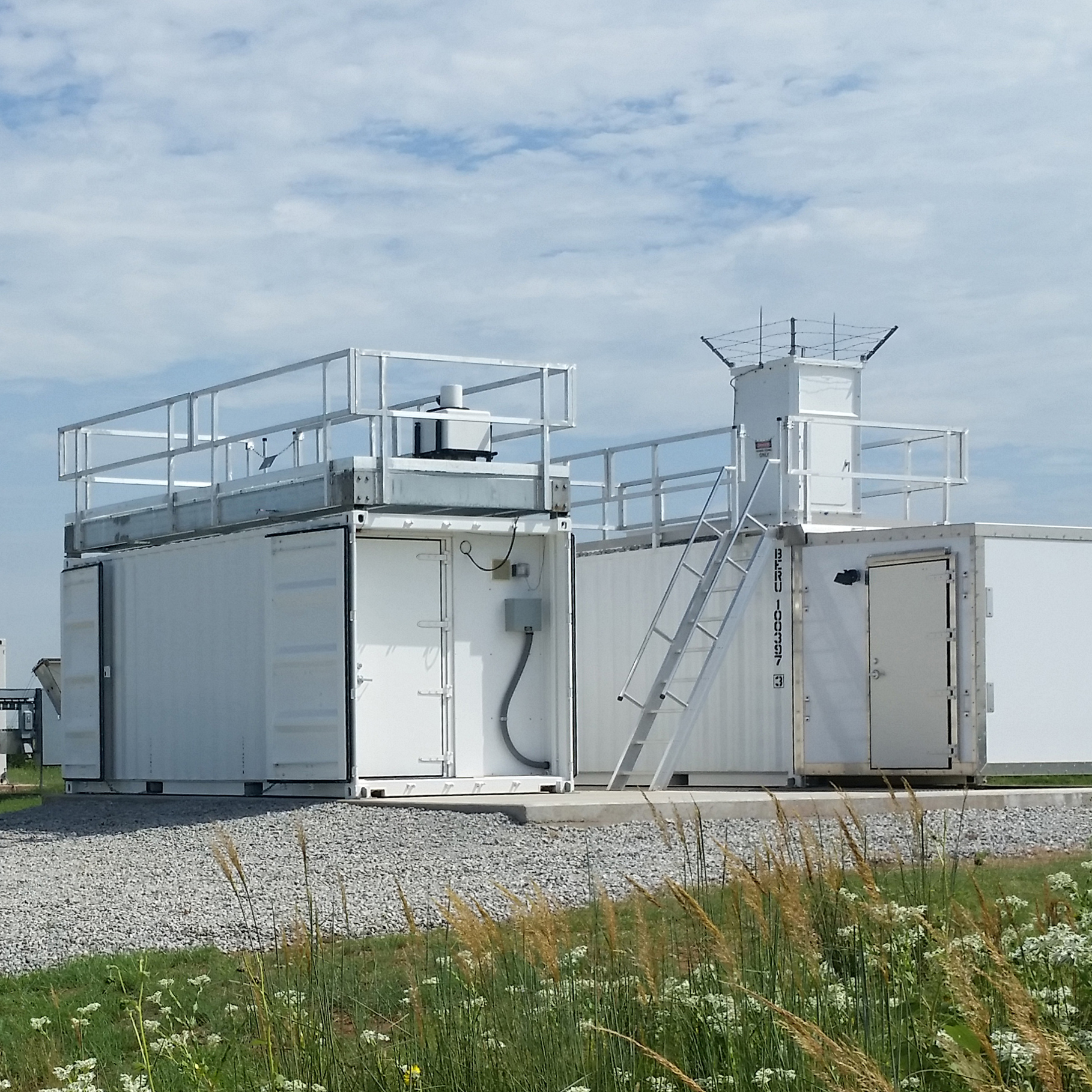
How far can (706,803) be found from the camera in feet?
49.1

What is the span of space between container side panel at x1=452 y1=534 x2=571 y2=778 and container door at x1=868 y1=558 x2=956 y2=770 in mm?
3248

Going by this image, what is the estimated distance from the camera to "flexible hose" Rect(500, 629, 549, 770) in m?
17.6

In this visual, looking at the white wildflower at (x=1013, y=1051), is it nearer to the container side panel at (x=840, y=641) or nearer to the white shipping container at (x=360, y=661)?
the white shipping container at (x=360, y=661)

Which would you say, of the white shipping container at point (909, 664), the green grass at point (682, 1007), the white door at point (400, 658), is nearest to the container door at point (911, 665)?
the white shipping container at point (909, 664)

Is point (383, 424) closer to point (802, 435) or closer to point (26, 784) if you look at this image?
point (802, 435)

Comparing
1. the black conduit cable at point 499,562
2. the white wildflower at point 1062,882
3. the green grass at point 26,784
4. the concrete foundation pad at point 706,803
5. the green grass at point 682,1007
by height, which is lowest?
the green grass at point 26,784

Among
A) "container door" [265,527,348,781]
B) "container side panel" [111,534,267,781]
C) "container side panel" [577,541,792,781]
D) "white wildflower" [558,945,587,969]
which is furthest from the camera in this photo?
"container side panel" [577,541,792,781]

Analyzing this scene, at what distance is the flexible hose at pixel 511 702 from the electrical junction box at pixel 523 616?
0.29 ft

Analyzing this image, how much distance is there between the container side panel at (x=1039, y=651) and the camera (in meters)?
17.7

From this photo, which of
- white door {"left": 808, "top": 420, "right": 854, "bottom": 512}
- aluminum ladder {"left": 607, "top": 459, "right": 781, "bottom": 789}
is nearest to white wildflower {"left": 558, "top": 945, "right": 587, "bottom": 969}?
aluminum ladder {"left": 607, "top": 459, "right": 781, "bottom": 789}

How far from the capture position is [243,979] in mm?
7543

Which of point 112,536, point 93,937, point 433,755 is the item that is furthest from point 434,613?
point 93,937

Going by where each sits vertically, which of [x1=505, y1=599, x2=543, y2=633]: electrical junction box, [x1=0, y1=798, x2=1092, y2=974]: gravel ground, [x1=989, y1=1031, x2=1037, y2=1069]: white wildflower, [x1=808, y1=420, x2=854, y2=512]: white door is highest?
[x1=808, y1=420, x2=854, y2=512]: white door

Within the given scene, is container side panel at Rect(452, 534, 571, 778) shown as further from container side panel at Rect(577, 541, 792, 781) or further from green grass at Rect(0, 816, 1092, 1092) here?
green grass at Rect(0, 816, 1092, 1092)
